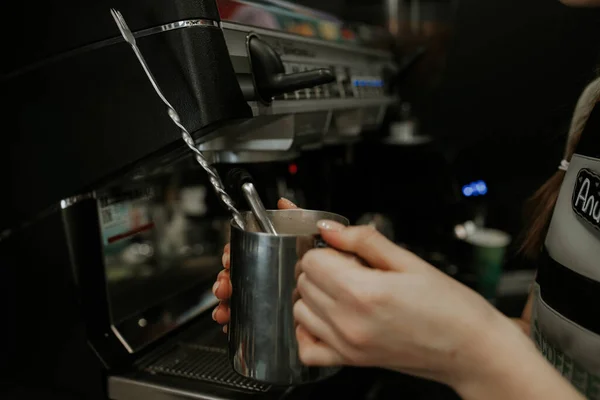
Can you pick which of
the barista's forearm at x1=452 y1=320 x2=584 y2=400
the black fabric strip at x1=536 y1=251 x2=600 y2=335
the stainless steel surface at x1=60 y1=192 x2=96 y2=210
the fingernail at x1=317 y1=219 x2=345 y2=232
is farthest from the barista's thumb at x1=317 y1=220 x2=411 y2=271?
the stainless steel surface at x1=60 y1=192 x2=96 y2=210

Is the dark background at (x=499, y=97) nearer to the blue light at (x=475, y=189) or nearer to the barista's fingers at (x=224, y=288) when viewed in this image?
the blue light at (x=475, y=189)

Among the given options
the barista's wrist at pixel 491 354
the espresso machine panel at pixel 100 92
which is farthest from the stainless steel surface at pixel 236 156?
the barista's wrist at pixel 491 354

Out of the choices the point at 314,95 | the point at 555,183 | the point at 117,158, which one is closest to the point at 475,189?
the point at 555,183

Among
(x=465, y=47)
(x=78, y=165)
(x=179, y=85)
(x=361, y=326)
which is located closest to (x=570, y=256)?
(x=361, y=326)

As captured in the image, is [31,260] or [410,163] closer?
[31,260]

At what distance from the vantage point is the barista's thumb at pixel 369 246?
444 mm

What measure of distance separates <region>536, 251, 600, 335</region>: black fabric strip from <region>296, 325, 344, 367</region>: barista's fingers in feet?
1.19

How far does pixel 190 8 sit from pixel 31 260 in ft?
1.48

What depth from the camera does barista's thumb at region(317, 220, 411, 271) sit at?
44 centimetres

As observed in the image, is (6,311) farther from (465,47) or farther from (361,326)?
(465,47)

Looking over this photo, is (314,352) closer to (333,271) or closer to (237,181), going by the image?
(333,271)

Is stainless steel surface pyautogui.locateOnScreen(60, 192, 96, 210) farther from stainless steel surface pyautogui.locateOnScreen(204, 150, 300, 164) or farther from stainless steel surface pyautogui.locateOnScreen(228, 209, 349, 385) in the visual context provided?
stainless steel surface pyautogui.locateOnScreen(228, 209, 349, 385)

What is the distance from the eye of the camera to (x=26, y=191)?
77 centimetres

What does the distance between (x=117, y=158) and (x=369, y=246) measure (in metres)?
0.40
